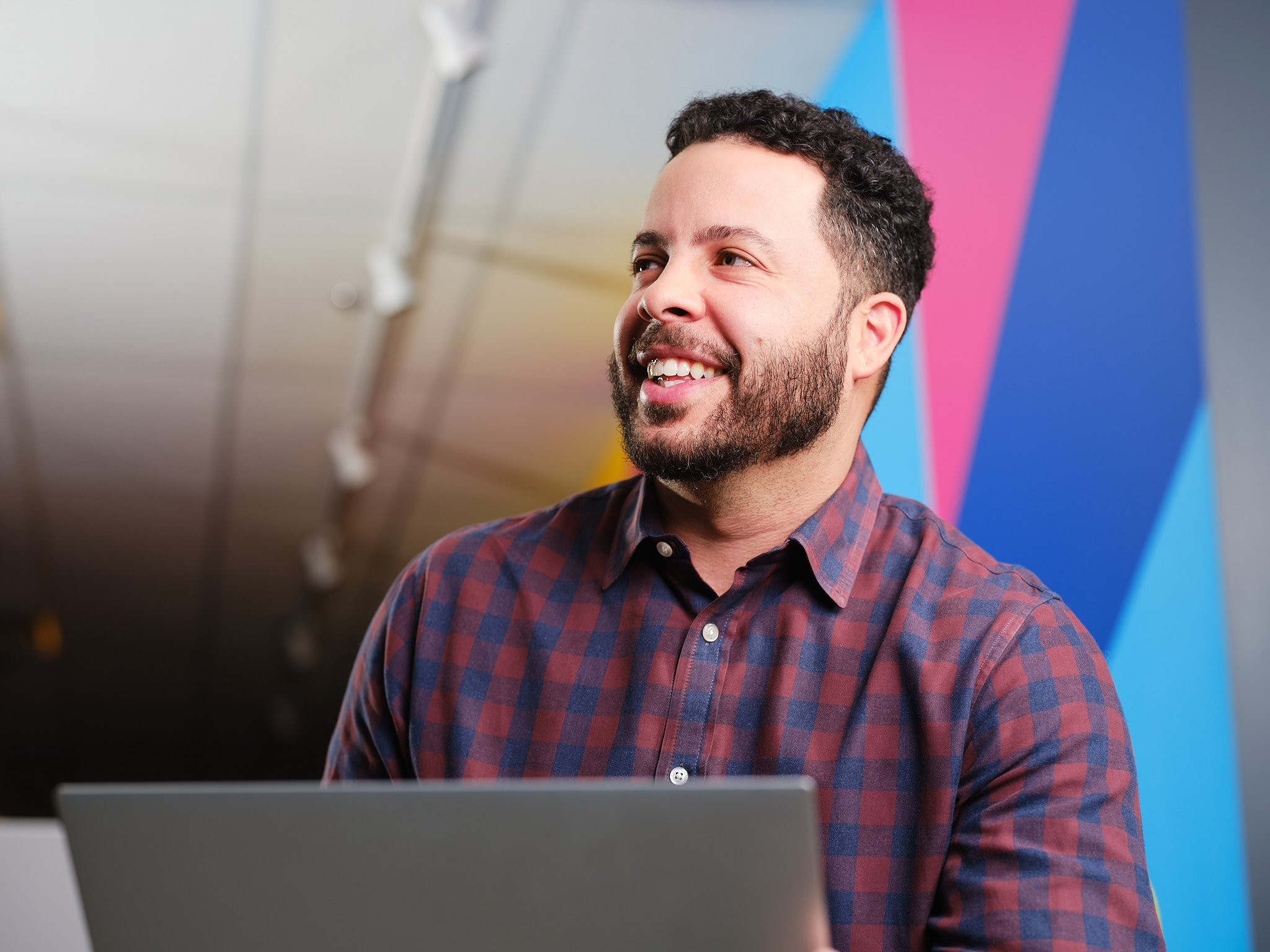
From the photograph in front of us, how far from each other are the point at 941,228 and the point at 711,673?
1.25 metres

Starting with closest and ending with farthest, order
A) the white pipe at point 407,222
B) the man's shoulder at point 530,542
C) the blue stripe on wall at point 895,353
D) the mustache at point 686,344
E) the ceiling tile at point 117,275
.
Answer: the mustache at point 686,344, the man's shoulder at point 530,542, the blue stripe on wall at point 895,353, the white pipe at point 407,222, the ceiling tile at point 117,275

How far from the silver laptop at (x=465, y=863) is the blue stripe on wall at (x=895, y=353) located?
4.70 feet

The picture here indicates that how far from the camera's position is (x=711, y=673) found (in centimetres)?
115

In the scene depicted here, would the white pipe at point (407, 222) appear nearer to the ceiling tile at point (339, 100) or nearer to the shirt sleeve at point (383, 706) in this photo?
the ceiling tile at point (339, 100)

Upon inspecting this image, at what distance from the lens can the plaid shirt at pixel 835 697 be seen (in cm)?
97

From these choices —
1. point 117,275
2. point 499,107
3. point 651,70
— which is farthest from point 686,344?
point 117,275

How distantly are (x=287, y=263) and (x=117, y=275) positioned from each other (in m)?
0.52

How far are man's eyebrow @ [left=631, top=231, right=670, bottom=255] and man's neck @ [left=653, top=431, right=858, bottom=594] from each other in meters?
0.27

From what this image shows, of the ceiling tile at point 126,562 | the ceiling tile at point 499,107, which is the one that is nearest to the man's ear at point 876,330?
the ceiling tile at point 499,107

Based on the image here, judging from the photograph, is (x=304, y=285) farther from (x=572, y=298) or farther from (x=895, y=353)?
(x=895, y=353)

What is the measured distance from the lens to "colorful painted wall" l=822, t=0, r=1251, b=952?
1.36m

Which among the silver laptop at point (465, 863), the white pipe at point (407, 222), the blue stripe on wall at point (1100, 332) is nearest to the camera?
the silver laptop at point (465, 863)

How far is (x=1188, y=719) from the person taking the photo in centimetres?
136

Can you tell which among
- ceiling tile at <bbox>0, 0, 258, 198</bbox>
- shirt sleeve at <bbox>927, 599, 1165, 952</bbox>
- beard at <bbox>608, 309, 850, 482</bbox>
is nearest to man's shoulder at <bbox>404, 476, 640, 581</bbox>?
beard at <bbox>608, 309, 850, 482</bbox>
